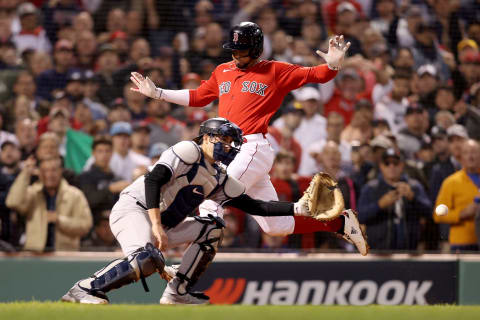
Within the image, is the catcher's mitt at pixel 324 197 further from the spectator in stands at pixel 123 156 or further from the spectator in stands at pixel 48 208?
the spectator in stands at pixel 123 156

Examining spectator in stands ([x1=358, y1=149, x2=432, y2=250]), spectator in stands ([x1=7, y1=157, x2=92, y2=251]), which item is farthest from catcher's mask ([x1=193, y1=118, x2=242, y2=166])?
spectator in stands ([x1=358, y1=149, x2=432, y2=250])

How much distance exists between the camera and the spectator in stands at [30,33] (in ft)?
42.3

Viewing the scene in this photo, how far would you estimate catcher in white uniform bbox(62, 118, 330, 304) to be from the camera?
21.4ft

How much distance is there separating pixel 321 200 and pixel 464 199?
3.34 metres

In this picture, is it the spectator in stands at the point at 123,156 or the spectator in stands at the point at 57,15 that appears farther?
the spectator in stands at the point at 57,15

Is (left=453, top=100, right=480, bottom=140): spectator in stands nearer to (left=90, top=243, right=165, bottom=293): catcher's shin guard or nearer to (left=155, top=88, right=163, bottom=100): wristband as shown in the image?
(left=155, top=88, right=163, bottom=100): wristband

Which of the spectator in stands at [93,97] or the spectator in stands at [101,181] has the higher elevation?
the spectator in stands at [93,97]

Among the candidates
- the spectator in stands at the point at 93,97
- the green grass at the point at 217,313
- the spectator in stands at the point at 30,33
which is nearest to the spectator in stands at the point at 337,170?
the spectator in stands at the point at 93,97

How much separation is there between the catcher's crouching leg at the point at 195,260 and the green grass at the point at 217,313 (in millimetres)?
729

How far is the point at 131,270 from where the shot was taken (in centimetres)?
651

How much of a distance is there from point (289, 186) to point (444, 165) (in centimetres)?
191

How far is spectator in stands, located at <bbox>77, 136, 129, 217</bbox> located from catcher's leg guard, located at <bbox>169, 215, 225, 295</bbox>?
10.6 feet

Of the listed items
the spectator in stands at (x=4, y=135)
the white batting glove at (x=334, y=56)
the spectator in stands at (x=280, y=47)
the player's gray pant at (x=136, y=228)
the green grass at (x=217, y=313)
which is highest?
the white batting glove at (x=334, y=56)

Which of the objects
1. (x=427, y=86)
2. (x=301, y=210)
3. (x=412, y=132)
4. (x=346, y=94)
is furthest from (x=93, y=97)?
(x=301, y=210)
